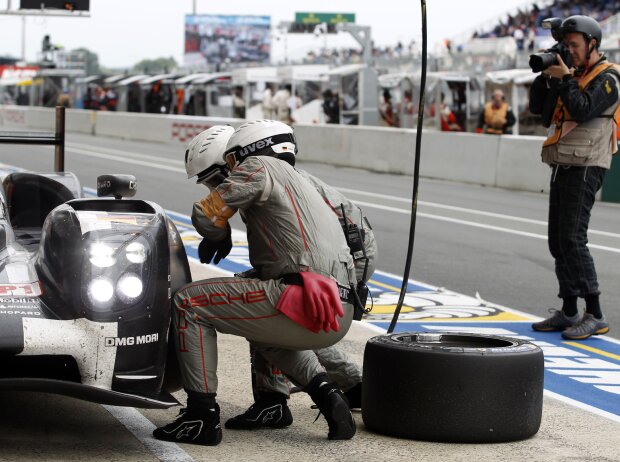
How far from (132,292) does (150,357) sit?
0.27 meters

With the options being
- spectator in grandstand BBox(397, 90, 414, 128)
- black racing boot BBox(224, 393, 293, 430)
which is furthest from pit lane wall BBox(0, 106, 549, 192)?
black racing boot BBox(224, 393, 293, 430)

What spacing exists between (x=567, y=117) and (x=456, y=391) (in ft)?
11.3

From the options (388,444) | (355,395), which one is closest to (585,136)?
(355,395)

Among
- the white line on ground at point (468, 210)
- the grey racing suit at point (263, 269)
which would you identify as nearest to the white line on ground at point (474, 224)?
the white line on ground at point (468, 210)

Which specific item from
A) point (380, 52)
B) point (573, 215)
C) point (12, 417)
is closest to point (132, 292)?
point (12, 417)

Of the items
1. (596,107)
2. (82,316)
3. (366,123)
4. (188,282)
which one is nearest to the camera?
(82,316)

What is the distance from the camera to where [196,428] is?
535 cm

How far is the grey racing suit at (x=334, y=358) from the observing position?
5.85m

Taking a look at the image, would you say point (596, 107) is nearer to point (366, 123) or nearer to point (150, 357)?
point (150, 357)

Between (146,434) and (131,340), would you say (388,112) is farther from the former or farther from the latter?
(131,340)

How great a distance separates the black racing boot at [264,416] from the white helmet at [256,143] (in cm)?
107

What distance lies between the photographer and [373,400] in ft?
18.3

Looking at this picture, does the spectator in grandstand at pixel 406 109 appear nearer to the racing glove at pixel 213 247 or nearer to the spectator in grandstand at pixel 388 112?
the spectator in grandstand at pixel 388 112

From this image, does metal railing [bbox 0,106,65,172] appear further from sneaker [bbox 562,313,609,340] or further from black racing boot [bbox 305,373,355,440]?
sneaker [bbox 562,313,609,340]
